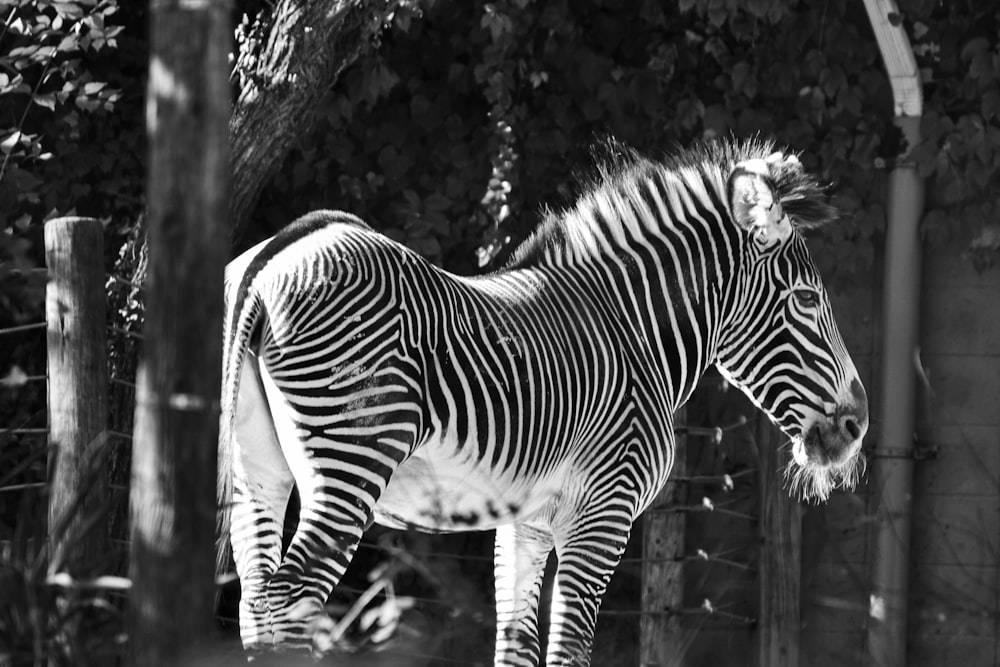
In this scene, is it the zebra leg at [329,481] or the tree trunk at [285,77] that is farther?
the tree trunk at [285,77]

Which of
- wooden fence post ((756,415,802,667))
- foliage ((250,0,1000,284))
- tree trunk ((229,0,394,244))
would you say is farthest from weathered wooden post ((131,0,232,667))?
wooden fence post ((756,415,802,667))

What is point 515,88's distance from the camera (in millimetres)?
6793

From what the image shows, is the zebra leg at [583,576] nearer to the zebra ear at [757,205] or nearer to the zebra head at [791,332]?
the zebra head at [791,332]

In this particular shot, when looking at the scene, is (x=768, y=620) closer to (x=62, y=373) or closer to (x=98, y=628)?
(x=62, y=373)

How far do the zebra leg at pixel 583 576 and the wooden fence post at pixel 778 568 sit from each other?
1.90m

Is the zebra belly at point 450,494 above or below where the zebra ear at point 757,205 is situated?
below

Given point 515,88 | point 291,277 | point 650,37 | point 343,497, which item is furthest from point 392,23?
point 343,497

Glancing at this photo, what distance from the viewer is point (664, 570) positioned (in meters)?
6.25

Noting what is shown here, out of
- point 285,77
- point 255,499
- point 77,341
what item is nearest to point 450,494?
point 255,499

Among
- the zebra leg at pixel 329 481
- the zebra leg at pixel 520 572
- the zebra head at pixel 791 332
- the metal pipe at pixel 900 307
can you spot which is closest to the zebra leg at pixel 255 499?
the zebra leg at pixel 329 481

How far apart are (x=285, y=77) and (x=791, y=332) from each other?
2.36 meters

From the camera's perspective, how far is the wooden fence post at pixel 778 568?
20.4ft

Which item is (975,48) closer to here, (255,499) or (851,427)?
(851,427)

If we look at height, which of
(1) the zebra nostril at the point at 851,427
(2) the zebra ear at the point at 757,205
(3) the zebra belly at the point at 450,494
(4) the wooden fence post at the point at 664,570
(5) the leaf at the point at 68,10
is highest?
(5) the leaf at the point at 68,10
